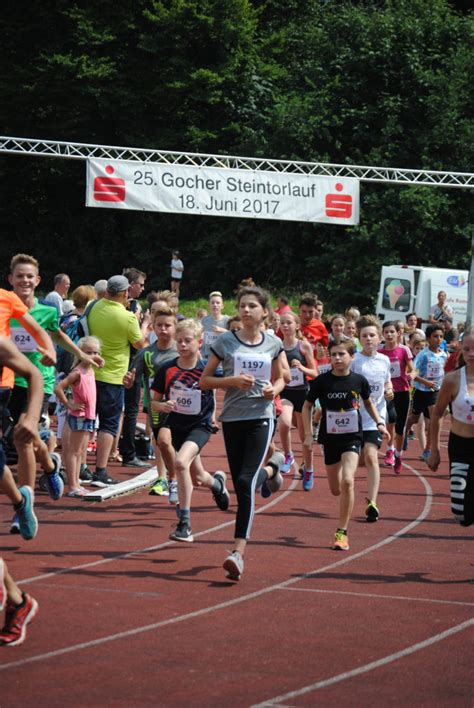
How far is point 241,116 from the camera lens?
147 feet

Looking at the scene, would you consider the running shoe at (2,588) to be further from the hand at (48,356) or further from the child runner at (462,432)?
the child runner at (462,432)

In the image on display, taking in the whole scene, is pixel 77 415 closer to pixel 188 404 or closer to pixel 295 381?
pixel 188 404

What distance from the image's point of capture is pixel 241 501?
28.5 feet

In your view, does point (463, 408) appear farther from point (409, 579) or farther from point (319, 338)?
point (319, 338)

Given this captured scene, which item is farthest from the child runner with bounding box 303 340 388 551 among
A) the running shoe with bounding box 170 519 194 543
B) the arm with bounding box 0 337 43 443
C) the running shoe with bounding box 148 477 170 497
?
the arm with bounding box 0 337 43 443

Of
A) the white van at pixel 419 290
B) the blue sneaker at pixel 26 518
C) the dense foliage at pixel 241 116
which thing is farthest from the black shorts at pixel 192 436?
the dense foliage at pixel 241 116

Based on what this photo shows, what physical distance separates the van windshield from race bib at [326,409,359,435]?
77.9 feet

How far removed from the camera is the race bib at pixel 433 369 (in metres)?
17.9

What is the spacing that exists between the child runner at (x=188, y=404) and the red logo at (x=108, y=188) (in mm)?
11897

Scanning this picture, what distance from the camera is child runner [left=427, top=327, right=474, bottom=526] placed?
9016 mm

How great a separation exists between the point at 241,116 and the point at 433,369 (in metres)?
28.4

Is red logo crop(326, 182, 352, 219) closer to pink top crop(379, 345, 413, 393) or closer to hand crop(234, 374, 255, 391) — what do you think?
pink top crop(379, 345, 413, 393)

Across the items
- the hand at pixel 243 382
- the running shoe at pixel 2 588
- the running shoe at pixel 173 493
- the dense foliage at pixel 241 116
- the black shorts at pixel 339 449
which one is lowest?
the running shoe at pixel 173 493

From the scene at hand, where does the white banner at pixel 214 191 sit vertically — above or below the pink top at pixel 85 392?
above
